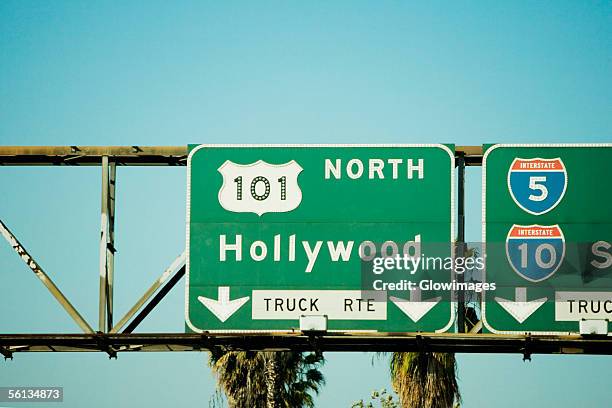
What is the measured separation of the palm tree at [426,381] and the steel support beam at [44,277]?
21411mm

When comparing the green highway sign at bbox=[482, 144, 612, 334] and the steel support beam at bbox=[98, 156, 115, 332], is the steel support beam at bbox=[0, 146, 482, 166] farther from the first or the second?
the green highway sign at bbox=[482, 144, 612, 334]

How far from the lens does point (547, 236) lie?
79.4 ft

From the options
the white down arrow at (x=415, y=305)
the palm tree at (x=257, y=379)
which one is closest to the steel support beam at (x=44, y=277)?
the white down arrow at (x=415, y=305)

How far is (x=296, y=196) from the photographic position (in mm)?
24484

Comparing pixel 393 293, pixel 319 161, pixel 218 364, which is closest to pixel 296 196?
pixel 319 161

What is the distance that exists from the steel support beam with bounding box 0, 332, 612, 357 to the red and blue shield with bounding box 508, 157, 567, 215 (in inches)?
80.3

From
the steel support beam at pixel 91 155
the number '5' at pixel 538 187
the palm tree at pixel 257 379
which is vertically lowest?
the palm tree at pixel 257 379

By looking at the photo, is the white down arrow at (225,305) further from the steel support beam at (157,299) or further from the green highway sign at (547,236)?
the green highway sign at (547,236)

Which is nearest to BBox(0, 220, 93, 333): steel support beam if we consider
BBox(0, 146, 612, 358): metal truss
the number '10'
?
BBox(0, 146, 612, 358): metal truss

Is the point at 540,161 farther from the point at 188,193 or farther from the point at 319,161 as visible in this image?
the point at 188,193

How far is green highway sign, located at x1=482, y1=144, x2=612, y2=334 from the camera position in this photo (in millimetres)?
24031

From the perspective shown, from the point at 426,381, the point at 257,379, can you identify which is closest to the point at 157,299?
the point at 426,381

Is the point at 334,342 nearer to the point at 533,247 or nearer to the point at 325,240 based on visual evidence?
the point at 325,240

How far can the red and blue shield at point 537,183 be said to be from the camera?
24.3 metres
